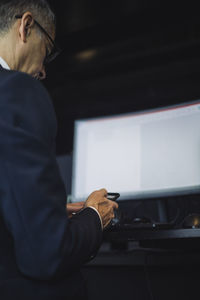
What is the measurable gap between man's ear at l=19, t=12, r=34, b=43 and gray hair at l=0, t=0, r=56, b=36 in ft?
0.09

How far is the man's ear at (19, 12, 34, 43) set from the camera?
755 mm

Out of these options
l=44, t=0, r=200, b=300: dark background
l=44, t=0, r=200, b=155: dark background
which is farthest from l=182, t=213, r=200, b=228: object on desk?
l=44, t=0, r=200, b=155: dark background

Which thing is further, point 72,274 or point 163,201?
point 163,201

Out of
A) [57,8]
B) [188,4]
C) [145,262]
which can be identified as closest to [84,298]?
[145,262]

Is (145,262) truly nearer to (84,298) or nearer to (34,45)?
(84,298)

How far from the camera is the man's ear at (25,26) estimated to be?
755 millimetres

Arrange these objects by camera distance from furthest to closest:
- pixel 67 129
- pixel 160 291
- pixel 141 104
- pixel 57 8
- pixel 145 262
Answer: pixel 57 8
pixel 67 129
pixel 141 104
pixel 160 291
pixel 145 262

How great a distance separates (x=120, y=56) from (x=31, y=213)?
246 cm

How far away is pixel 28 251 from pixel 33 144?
19 centimetres

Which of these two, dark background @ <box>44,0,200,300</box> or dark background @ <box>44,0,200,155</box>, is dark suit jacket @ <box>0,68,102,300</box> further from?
dark background @ <box>44,0,200,155</box>

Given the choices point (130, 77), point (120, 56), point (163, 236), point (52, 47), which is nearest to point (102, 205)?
point (163, 236)

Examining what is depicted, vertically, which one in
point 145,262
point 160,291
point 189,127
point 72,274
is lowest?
point 160,291

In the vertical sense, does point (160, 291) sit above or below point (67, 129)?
below

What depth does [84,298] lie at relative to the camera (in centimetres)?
59
